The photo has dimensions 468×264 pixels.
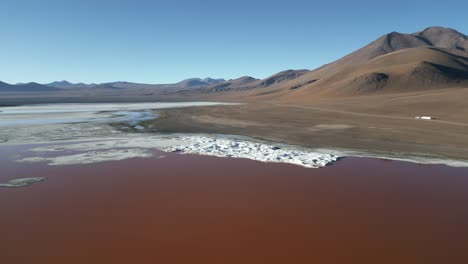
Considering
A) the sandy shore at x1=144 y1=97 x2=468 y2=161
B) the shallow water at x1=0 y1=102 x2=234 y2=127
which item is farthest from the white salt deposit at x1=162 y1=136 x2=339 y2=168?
the shallow water at x1=0 y1=102 x2=234 y2=127

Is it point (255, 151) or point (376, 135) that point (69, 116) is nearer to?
point (255, 151)

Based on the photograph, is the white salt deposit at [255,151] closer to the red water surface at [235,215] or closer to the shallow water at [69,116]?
the red water surface at [235,215]

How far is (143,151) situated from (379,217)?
14.3 metres

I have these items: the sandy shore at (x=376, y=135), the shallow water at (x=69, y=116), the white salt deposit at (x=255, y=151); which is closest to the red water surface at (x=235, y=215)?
the white salt deposit at (x=255, y=151)

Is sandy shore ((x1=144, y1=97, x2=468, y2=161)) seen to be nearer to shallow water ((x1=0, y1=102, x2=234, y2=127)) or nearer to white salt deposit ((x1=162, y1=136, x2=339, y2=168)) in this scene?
white salt deposit ((x1=162, y1=136, x2=339, y2=168))

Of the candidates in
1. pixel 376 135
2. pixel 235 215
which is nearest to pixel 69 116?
pixel 376 135

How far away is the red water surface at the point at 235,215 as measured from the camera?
8.05 meters

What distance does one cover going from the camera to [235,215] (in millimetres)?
10312

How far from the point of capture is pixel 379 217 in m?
10.3

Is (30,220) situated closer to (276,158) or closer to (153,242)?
(153,242)

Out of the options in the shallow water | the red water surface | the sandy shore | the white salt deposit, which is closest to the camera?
the red water surface

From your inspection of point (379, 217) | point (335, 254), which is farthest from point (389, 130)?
point (335, 254)

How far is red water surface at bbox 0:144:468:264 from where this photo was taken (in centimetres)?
805

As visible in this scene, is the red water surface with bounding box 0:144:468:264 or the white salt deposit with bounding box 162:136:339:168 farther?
the white salt deposit with bounding box 162:136:339:168
